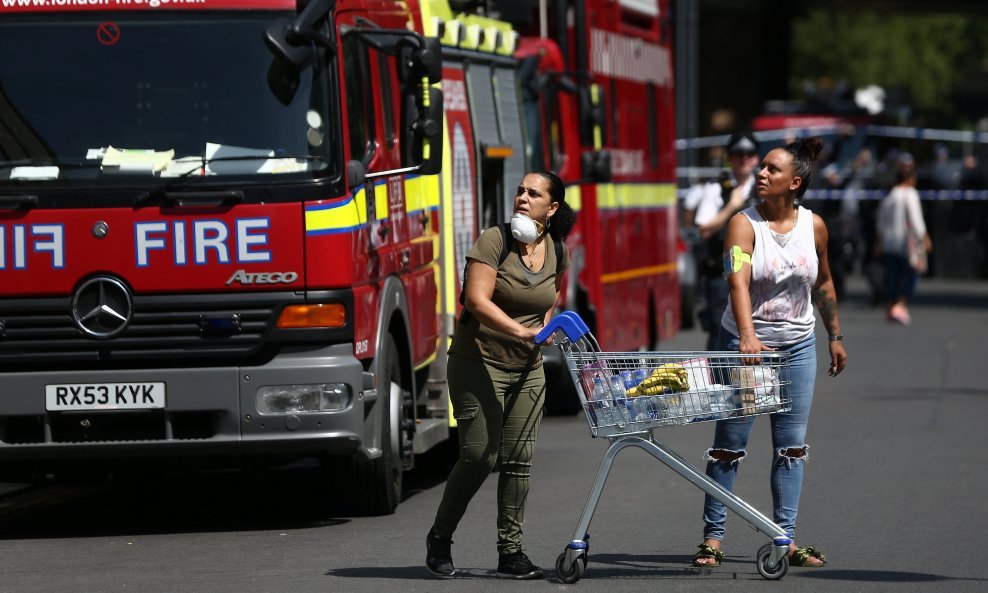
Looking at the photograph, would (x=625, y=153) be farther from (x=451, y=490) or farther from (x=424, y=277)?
(x=451, y=490)

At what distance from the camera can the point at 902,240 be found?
2317cm

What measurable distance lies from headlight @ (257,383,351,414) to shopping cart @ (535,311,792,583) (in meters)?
1.80

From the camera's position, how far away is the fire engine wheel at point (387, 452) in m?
9.52

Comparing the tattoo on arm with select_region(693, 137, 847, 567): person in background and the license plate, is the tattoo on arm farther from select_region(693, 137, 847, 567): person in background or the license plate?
the license plate

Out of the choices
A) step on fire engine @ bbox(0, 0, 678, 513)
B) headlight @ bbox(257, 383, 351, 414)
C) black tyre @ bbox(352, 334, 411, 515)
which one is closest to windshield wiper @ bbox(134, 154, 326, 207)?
step on fire engine @ bbox(0, 0, 678, 513)

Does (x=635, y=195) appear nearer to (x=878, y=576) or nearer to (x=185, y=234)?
→ (x=185, y=234)

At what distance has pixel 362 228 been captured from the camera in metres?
9.14

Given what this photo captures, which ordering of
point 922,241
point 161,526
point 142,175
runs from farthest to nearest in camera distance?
point 922,241 < point 161,526 < point 142,175

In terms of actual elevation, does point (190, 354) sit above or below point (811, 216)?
below

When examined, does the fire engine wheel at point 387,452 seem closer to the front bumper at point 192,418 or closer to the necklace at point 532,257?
the front bumper at point 192,418

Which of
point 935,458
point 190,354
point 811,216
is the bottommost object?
point 935,458

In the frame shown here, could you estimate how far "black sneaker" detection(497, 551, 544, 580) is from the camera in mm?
7734

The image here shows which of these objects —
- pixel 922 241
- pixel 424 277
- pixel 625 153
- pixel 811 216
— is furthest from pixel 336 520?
pixel 922 241

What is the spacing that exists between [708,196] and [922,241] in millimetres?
8478
